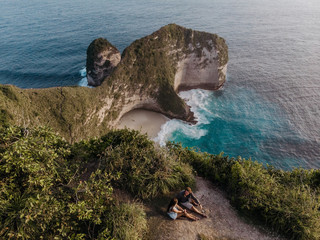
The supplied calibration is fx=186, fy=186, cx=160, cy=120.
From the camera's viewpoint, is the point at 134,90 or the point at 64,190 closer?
the point at 64,190

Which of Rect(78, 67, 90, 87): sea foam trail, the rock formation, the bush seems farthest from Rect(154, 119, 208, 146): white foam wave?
Rect(78, 67, 90, 87): sea foam trail

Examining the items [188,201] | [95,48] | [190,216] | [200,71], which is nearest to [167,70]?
[200,71]

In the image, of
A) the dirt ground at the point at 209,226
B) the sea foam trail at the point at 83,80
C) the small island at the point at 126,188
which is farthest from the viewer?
the sea foam trail at the point at 83,80

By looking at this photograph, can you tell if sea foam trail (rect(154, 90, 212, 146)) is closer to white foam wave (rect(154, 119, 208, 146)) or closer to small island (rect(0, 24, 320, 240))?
white foam wave (rect(154, 119, 208, 146))

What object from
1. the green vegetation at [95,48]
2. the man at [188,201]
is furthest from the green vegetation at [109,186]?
the green vegetation at [95,48]

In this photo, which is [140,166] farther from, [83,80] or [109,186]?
[83,80]

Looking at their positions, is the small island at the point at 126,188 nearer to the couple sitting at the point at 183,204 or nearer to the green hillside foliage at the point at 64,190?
the green hillside foliage at the point at 64,190

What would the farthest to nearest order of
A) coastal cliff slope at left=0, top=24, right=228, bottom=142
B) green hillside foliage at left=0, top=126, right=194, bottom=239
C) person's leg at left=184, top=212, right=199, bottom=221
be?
coastal cliff slope at left=0, top=24, right=228, bottom=142 < person's leg at left=184, top=212, right=199, bottom=221 < green hillside foliage at left=0, top=126, right=194, bottom=239
